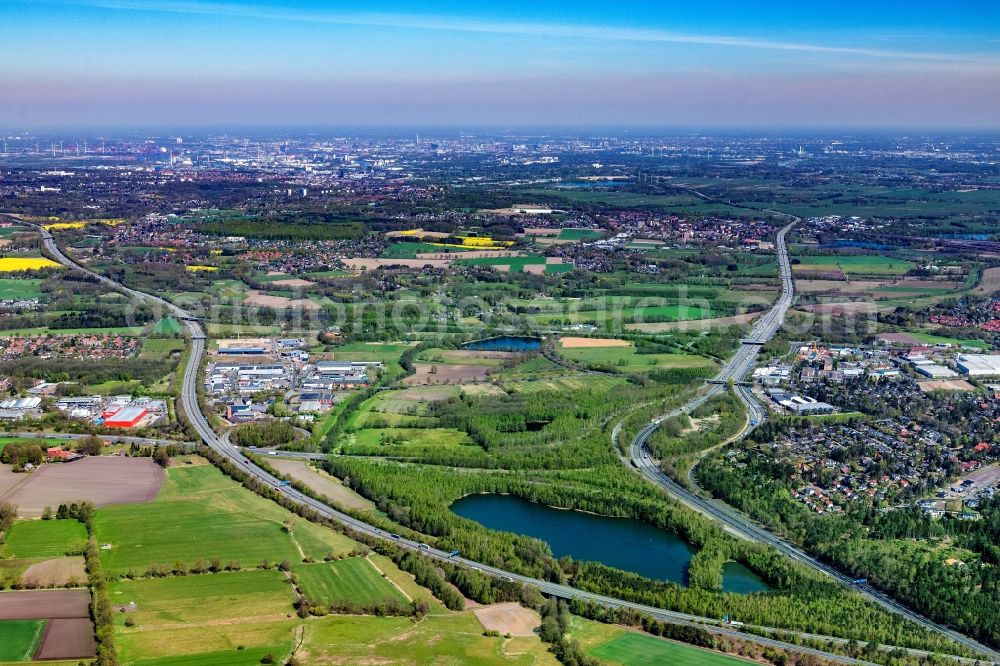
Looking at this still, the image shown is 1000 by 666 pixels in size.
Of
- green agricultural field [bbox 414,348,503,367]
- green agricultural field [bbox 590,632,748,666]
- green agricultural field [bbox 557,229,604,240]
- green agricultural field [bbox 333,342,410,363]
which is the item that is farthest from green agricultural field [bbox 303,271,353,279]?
green agricultural field [bbox 590,632,748,666]

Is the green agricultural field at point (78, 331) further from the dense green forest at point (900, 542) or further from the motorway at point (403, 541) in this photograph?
the dense green forest at point (900, 542)

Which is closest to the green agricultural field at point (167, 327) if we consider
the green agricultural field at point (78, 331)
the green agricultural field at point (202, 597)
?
the green agricultural field at point (78, 331)

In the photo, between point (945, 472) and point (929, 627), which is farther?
point (945, 472)

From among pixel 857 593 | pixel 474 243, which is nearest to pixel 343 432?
pixel 857 593

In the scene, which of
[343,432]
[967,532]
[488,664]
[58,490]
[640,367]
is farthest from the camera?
[640,367]

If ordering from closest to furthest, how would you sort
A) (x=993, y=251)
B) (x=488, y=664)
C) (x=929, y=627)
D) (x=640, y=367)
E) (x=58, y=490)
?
(x=488, y=664) → (x=929, y=627) → (x=58, y=490) → (x=640, y=367) → (x=993, y=251)

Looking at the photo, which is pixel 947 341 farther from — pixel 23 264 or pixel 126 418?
pixel 23 264

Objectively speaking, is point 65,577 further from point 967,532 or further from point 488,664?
point 967,532
